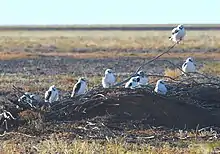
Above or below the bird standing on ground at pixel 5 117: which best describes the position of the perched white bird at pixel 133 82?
above

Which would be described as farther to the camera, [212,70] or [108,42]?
[108,42]

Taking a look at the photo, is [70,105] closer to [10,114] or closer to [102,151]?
[10,114]

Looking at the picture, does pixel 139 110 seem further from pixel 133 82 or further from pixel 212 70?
pixel 212 70

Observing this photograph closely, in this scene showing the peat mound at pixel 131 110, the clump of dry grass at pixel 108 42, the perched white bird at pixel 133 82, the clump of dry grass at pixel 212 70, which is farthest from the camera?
the clump of dry grass at pixel 108 42

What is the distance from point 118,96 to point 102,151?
14.1 feet

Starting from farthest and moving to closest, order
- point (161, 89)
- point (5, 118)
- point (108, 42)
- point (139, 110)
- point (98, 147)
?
point (108, 42) < point (161, 89) < point (139, 110) < point (5, 118) < point (98, 147)

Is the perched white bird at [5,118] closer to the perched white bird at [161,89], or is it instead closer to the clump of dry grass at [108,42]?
the perched white bird at [161,89]

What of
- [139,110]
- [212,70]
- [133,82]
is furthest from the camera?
[212,70]

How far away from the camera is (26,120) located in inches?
598

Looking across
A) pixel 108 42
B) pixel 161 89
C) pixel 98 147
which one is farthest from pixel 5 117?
pixel 108 42

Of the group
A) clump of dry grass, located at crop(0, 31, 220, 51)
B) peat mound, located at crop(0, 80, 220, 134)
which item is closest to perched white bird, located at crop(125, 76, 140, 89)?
peat mound, located at crop(0, 80, 220, 134)

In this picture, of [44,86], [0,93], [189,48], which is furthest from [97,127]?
[189,48]

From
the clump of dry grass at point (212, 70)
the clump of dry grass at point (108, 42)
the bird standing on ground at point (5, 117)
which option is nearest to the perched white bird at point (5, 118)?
the bird standing on ground at point (5, 117)

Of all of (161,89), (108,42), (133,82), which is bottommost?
(108,42)
